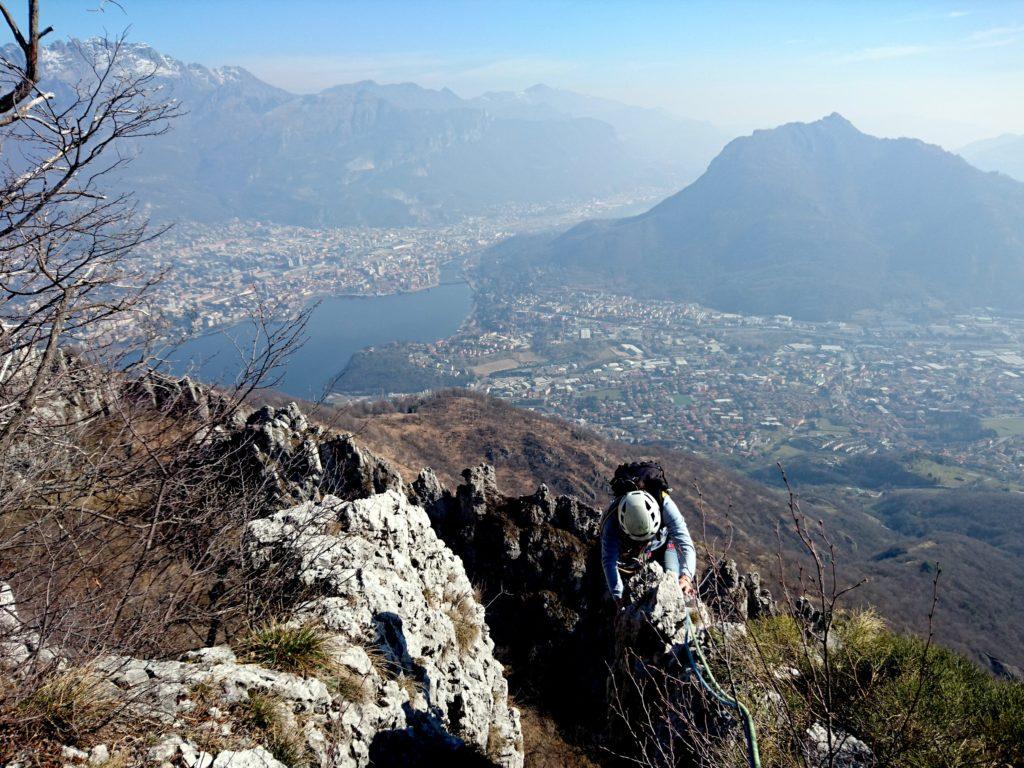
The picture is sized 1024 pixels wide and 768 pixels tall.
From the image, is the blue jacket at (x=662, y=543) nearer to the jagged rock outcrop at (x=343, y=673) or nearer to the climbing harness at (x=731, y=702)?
the climbing harness at (x=731, y=702)

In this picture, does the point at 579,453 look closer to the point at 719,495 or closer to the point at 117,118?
the point at 719,495

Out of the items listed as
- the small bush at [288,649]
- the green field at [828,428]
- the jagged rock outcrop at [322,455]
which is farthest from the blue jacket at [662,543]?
the green field at [828,428]

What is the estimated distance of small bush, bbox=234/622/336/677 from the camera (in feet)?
15.3

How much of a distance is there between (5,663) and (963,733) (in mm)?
7319

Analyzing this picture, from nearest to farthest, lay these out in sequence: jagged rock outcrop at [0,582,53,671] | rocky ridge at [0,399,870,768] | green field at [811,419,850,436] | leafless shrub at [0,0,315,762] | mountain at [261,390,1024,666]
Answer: jagged rock outcrop at [0,582,53,671] → rocky ridge at [0,399,870,768] → leafless shrub at [0,0,315,762] → mountain at [261,390,1024,666] → green field at [811,419,850,436]

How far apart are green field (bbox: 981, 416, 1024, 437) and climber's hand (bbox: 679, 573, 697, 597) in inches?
4381

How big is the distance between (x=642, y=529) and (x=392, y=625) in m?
2.92

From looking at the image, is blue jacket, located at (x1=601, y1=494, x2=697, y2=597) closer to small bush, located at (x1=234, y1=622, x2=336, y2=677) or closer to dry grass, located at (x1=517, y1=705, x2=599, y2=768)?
small bush, located at (x1=234, y1=622, x2=336, y2=677)

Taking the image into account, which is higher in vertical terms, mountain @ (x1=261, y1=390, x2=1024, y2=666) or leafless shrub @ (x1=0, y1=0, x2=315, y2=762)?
leafless shrub @ (x1=0, y1=0, x2=315, y2=762)

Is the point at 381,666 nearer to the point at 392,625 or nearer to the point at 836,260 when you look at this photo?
the point at 392,625

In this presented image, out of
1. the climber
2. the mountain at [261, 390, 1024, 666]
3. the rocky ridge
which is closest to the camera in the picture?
the rocky ridge

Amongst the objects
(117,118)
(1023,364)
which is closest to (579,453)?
(117,118)

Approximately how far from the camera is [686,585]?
16.9ft

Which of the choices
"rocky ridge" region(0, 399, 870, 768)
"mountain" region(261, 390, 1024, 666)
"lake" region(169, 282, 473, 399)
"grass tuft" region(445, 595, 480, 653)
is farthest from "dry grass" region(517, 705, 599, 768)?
"lake" region(169, 282, 473, 399)
